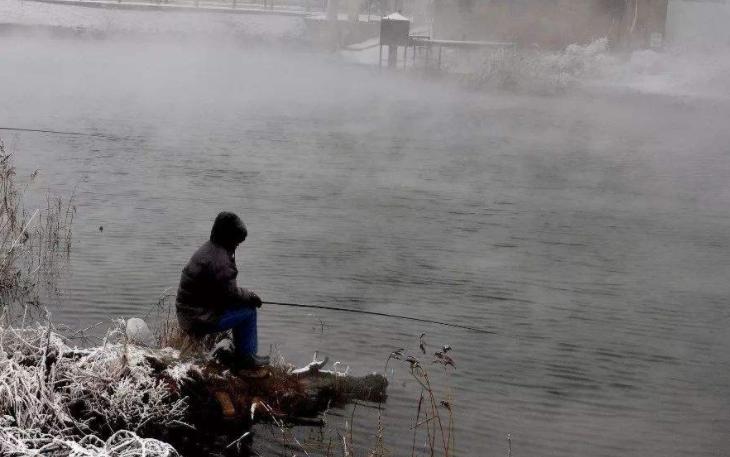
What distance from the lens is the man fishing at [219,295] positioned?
25.1 feet

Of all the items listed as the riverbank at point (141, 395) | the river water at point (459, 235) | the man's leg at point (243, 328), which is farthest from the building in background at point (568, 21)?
the riverbank at point (141, 395)

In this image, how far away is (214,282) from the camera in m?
7.63

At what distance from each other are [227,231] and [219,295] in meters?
0.47

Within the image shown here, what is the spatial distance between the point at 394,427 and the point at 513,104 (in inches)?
1020

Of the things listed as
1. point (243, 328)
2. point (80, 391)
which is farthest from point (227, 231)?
point (80, 391)

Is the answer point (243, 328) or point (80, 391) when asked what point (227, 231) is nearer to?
point (243, 328)

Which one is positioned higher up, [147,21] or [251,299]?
[147,21]

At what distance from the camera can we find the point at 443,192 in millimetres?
18594

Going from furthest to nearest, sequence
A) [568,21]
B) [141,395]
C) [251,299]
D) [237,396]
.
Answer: [568,21]
[251,299]
[237,396]
[141,395]

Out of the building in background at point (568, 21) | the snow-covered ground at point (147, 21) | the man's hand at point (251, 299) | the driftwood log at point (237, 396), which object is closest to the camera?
the driftwood log at point (237, 396)

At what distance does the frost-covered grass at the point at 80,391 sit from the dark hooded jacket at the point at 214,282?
48 cm

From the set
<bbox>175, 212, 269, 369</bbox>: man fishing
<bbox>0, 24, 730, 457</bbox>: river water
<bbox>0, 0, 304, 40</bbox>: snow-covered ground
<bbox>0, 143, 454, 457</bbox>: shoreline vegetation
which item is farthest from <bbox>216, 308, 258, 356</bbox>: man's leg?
<bbox>0, 0, 304, 40</bbox>: snow-covered ground

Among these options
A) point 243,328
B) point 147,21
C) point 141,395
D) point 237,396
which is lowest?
point 237,396

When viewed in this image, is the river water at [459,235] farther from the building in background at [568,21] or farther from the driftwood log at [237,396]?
the building in background at [568,21]
